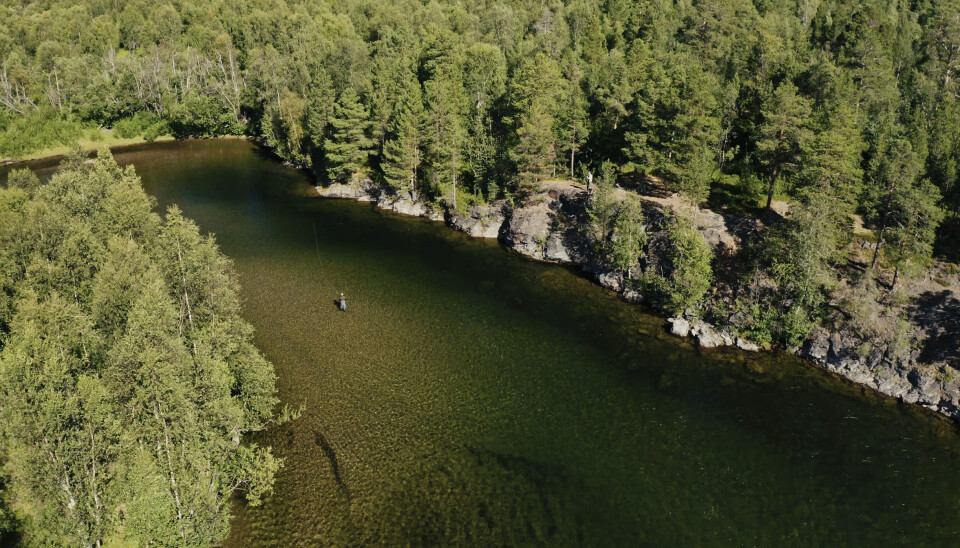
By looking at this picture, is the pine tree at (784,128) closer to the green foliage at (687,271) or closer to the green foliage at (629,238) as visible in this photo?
the green foliage at (687,271)

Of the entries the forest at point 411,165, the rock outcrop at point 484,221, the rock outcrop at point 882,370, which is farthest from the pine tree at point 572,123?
the rock outcrop at point 882,370

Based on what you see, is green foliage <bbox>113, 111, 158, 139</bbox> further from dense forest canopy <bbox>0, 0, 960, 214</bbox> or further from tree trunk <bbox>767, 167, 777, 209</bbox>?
tree trunk <bbox>767, 167, 777, 209</bbox>

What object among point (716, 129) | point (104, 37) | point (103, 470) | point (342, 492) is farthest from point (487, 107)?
point (104, 37)

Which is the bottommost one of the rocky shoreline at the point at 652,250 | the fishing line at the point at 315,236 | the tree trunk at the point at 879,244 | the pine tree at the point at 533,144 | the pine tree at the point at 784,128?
the fishing line at the point at 315,236

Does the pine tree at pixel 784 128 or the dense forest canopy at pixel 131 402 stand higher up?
the pine tree at pixel 784 128

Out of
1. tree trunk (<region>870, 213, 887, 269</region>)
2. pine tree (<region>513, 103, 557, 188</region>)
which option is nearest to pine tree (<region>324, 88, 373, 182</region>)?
pine tree (<region>513, 103, 557, 188</region>)

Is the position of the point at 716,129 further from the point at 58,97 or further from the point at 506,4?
the point at 58,97

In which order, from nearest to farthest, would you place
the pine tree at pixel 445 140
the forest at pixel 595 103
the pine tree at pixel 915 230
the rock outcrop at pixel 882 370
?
the rock outcrop at pixel 882 370, the pine tree at pixel 915 230, the forest at pixel 595 103, the pine tree at pixel 445 140
